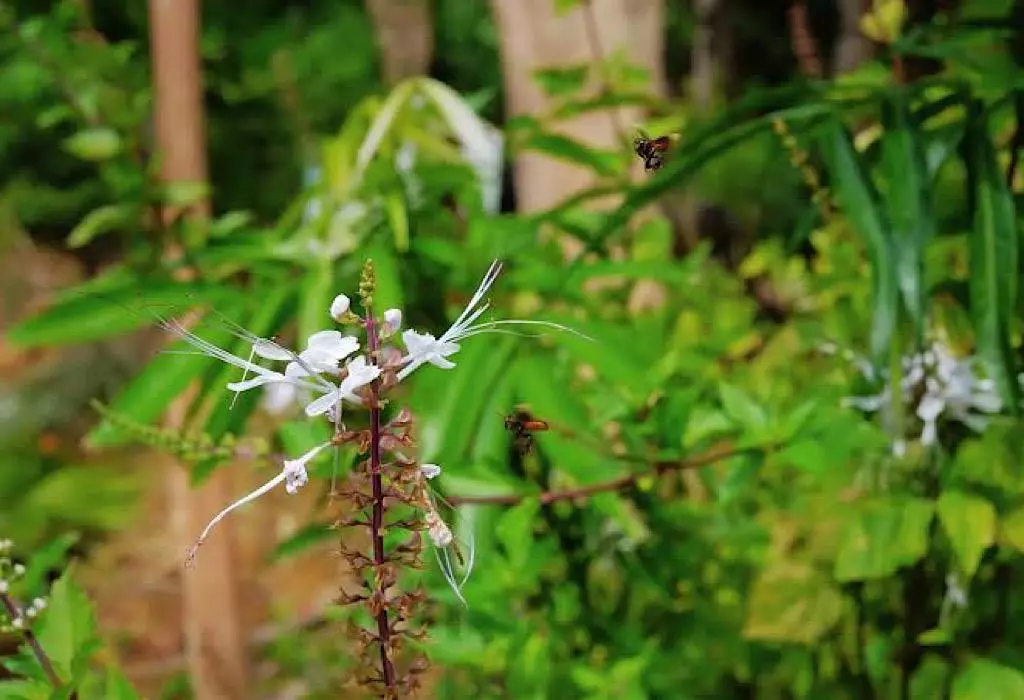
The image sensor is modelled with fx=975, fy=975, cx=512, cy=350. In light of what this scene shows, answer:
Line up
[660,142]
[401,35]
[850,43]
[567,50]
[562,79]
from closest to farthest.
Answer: [660,142] → [562,79] → [567,50] → [850,43] → [401,35]

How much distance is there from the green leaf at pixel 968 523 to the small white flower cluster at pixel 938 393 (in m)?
0.05

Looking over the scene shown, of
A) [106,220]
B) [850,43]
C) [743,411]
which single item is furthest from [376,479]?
[850,43]

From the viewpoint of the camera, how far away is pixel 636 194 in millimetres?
578

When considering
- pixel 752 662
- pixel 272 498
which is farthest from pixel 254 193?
pixel 752 662

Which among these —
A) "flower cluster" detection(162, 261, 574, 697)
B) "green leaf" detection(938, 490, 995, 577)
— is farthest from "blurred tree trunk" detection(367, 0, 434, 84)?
"flower cluster" detection(162, 261, 574, 697)

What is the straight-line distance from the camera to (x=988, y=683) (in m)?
0.58

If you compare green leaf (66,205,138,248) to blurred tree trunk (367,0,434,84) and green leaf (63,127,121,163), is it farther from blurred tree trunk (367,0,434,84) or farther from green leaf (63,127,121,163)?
blurred tree trunk (367,0,434,84)

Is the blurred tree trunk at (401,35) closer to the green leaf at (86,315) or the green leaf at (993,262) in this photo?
Result: the green leaf at (86,315)

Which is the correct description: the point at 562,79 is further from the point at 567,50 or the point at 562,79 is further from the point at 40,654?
the point at 40,654

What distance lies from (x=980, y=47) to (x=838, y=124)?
8.6 inches

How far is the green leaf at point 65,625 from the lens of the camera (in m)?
0.48

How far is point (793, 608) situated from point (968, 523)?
17 centimetres

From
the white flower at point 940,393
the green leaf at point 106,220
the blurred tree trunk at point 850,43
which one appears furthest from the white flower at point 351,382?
the blurred tree trunk at point 850,43

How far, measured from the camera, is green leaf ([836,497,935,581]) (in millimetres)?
607
